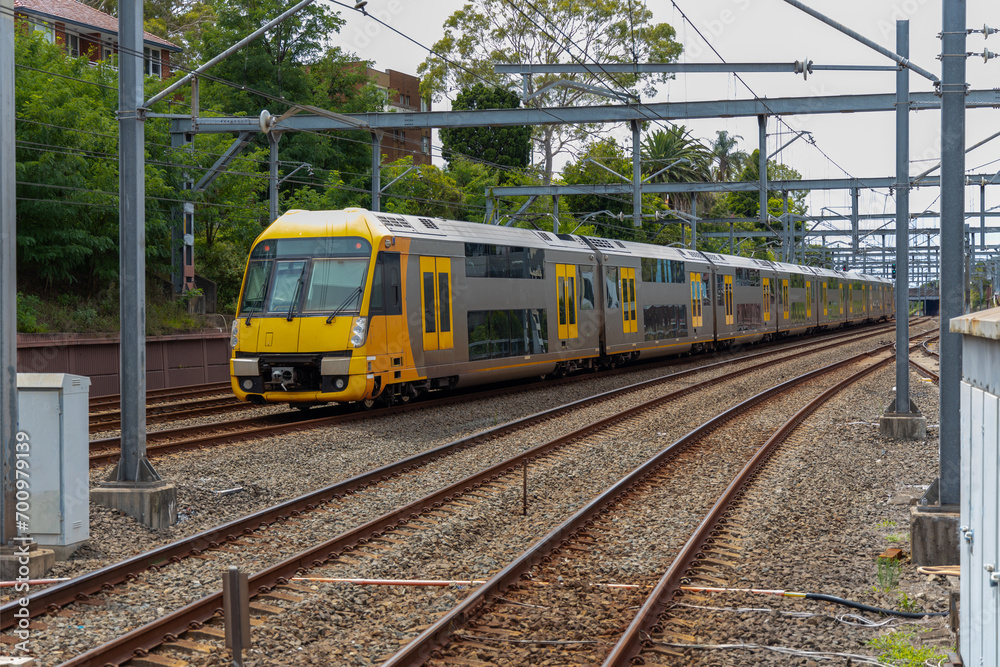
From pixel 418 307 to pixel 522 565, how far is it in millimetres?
9802

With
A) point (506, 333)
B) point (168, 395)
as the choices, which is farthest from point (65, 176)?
point (506, 333)

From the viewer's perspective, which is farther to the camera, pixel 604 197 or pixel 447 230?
pixel 604 197

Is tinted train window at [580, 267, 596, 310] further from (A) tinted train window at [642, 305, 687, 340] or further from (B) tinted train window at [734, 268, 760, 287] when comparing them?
(B) tinted train window at [734, 268, 760, 287]

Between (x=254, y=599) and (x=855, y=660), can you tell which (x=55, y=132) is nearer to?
(x=254, y=599)

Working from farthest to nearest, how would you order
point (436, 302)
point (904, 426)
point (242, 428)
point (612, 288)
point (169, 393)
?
point (612, 288) < point (169, 393) < point (436, 302) < point (242, 428) < point (904, 426)

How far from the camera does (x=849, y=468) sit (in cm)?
1272

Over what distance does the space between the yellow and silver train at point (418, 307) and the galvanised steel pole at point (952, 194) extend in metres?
9.19

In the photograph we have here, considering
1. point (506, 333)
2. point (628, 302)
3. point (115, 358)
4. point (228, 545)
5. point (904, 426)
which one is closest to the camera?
point (228, 545)

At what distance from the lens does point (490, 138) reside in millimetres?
56250

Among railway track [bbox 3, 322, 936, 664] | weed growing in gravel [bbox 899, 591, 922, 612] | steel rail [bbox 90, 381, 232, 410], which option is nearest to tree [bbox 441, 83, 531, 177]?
steel rail [bbox 90, 381, 232, 410]

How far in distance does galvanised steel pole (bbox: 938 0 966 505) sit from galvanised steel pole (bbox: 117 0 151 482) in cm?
718

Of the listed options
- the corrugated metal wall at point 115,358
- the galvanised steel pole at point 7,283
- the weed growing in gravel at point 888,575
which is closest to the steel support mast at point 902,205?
the weed growing in gravel at point 888,575

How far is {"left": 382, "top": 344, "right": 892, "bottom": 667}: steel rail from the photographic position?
605cm

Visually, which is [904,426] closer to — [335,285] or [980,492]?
[335,285]
